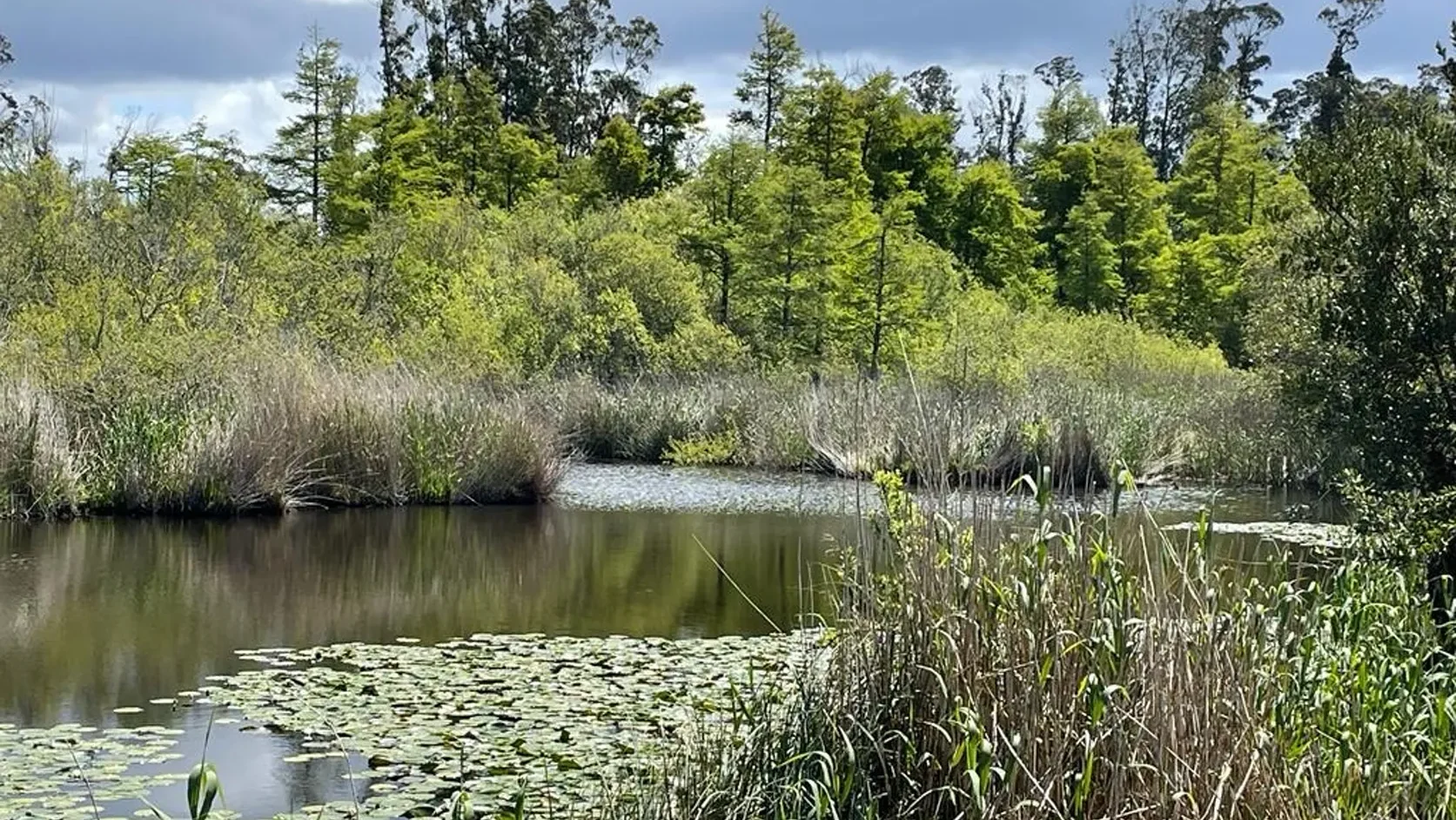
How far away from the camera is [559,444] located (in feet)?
57.4

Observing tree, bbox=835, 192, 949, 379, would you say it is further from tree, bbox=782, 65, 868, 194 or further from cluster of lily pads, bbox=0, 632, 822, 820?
cluster of lily pads, bbox=0, 632, 822, 820

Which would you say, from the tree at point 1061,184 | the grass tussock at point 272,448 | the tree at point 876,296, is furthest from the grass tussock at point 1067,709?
the tree at point 1061,184

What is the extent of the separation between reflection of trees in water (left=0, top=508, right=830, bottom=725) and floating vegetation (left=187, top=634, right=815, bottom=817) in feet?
2.00

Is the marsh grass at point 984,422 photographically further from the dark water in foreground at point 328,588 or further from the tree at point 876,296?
the tree at point 876,296

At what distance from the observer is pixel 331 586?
11.0 m

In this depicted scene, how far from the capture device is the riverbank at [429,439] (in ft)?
45.8

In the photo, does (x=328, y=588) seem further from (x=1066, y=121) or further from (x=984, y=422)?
(x=1066, y=121)

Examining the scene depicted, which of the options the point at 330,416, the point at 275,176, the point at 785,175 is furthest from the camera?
the point at 275,176

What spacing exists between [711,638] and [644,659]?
87 centimetres

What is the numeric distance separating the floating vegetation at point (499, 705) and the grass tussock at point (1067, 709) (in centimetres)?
51

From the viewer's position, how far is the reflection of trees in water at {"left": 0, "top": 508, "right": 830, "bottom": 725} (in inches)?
328

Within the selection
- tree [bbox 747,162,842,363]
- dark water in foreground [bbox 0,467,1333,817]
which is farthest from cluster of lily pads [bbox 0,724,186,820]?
tree [bbox 747,162,842,363]

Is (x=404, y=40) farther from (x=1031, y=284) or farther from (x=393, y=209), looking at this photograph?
(x=1031, y=284)

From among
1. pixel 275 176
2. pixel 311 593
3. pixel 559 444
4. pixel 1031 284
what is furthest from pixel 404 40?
pixel 311 593
